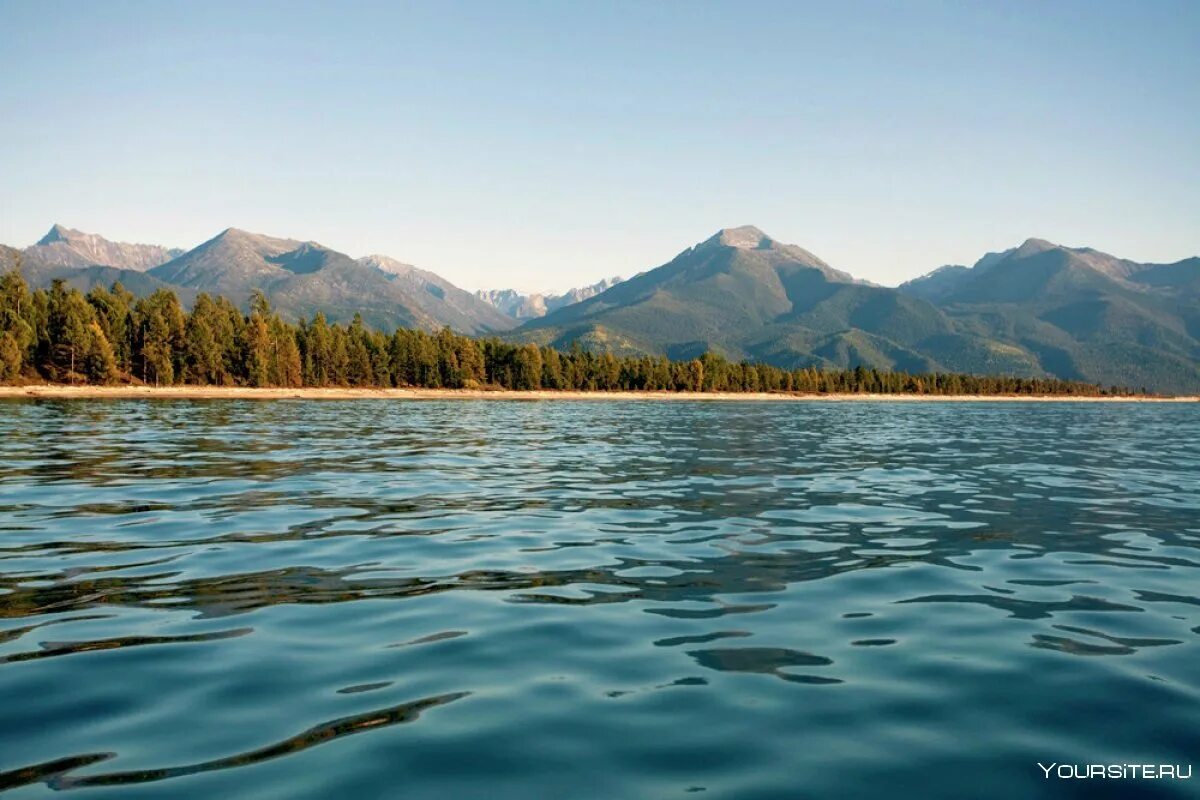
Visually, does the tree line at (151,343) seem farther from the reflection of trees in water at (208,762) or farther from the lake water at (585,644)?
the reflection of trees in water at (208,762)

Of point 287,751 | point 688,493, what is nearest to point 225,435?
point 688,493

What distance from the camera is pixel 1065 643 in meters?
11.9

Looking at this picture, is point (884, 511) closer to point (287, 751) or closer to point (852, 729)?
point (852, 729)

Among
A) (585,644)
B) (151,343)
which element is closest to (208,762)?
(585,644)

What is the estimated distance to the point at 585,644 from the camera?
11.5m

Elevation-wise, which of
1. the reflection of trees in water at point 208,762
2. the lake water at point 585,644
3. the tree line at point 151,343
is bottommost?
the lake water at point 585,644

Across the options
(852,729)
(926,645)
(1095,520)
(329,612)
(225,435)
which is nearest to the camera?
(852,729)

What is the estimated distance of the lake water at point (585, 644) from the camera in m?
7.76

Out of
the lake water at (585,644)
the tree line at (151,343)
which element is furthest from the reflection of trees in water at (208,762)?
the tree line at (151,343)

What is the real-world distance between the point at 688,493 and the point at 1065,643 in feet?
56.4

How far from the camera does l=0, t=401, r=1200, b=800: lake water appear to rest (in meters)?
7.76

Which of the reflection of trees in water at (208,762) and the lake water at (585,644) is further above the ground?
the reflection of trees in water at (208,762)

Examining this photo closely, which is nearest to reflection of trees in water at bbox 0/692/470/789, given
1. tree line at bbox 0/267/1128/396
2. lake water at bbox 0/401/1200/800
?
lake water at bbox 0/401/1200/800

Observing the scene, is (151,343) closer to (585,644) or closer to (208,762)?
(585,644)
